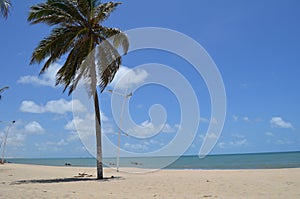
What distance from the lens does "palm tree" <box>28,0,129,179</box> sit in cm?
1443

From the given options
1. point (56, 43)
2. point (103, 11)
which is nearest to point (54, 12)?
point (56, 43)

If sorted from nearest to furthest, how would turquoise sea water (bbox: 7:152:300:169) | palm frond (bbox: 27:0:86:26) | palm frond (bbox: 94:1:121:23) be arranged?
Result: 1. palm frond (bbox: 27:0:86:26)
2. palm frond (bbox: 94:1:121:23)
3. turquoise sea water (bbox: 7:152:300:169)

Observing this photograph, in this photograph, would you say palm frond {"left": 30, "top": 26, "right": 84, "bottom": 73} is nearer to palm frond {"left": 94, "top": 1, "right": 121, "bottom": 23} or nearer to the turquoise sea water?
palm frond {"left": 94, "top": 1, "right": 121, "bottom": 23}

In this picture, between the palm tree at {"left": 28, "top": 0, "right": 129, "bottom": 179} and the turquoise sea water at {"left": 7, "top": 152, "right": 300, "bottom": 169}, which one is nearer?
the palm tree at {"left": 28, "top": 0, "right": 129, "bottom": 179}

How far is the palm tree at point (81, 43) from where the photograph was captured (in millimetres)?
14430

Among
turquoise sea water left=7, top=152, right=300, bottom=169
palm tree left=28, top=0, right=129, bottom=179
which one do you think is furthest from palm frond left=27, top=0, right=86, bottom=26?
turquoise sea water left=7, top=152, right=300, bottom=169

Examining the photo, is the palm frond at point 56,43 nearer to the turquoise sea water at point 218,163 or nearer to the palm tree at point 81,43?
the palm tree at point 81,43

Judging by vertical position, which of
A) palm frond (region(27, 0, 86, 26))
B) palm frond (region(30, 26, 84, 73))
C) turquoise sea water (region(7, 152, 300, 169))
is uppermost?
palm frond (region(27, 0, 86, 26))

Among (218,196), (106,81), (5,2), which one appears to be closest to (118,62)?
(106,81)

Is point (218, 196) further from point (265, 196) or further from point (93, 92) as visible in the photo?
point (93, 92)

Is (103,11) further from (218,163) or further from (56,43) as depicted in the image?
(218,163)

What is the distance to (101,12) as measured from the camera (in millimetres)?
14711

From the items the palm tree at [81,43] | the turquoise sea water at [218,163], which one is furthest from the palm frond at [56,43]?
the turquoise sea water at [218,163]

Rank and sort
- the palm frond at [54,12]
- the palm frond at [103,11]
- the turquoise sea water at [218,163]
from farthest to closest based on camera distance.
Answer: the turquoise sea water at [218,163], the palm frond at [103,11], the palm frond at [54,12]
